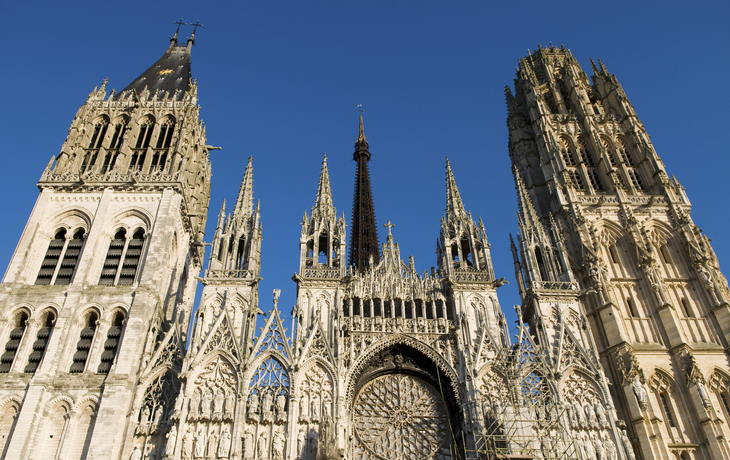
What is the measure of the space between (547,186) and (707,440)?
1667 centimetres

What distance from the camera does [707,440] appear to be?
2488cm

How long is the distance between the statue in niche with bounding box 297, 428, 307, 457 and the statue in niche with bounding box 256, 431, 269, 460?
112 centimetres

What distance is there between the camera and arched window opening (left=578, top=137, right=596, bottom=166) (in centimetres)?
3734

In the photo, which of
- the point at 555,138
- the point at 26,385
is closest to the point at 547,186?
the point at 555,138

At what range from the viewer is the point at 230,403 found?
2286 cm

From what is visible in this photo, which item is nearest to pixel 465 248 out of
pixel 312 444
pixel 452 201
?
pixel 452 201

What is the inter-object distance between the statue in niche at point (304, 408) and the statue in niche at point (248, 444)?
6.25 ft

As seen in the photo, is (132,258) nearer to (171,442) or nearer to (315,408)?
(171,442)

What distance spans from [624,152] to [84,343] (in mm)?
31414

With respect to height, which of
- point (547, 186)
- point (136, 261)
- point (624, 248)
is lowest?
point (136, 261)

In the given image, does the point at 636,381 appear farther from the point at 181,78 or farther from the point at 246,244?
the point at 181,78

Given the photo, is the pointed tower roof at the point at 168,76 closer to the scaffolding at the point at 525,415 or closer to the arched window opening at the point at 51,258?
the arched window opening at the point at 51,258

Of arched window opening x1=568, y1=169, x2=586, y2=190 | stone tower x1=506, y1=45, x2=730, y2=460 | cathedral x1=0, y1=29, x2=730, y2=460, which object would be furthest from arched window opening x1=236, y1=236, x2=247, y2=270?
arched window opening x1=568, y1=169, x2=586, y2=190

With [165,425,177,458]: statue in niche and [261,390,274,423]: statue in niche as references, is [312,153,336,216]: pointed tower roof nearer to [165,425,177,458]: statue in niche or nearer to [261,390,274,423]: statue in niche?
[261,390,274,423]: statue in niche
